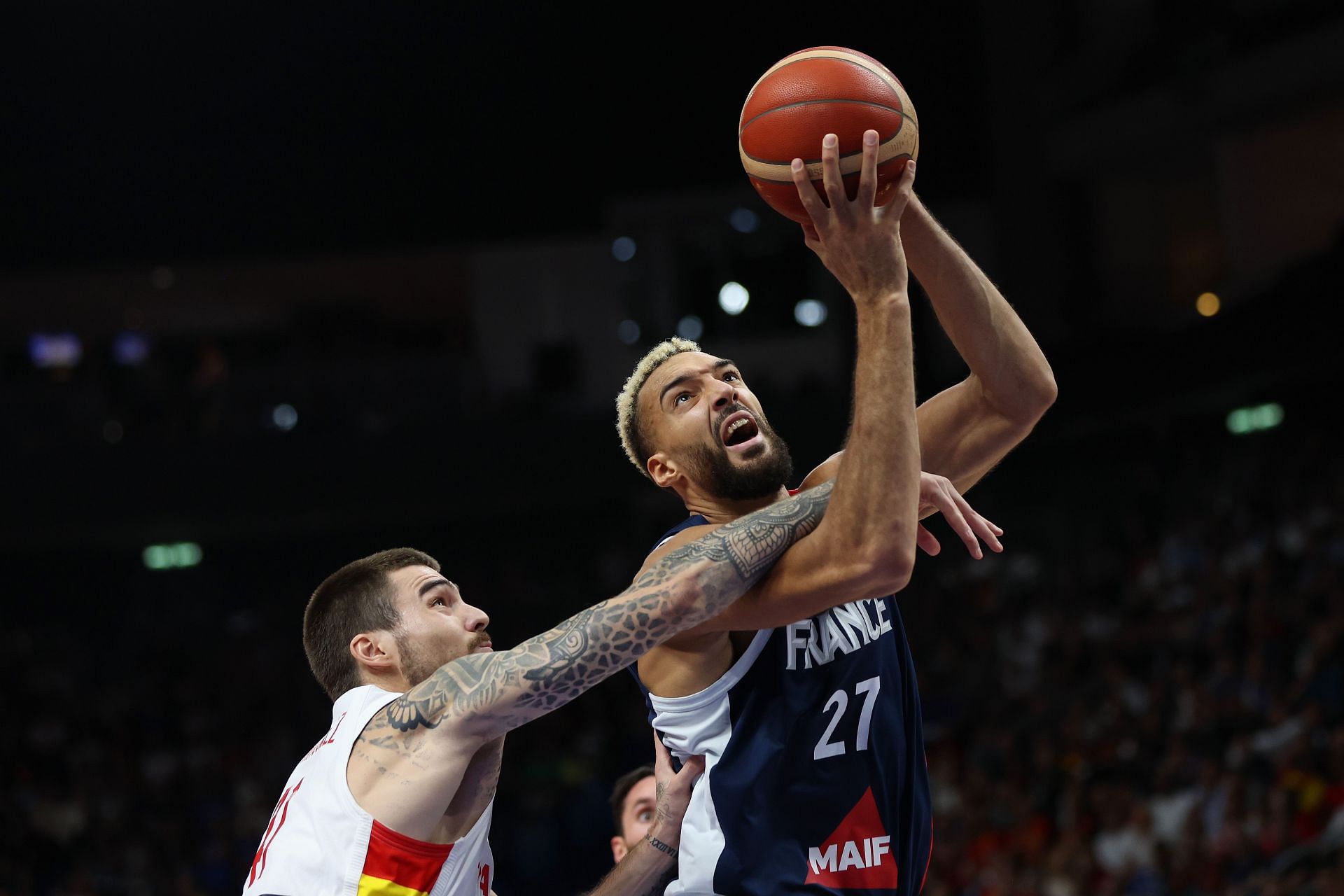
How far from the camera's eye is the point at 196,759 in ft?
46.6

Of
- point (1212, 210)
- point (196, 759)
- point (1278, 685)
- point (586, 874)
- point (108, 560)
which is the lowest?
point (586, 874)

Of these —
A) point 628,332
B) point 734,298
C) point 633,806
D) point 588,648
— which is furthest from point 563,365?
point 588,648

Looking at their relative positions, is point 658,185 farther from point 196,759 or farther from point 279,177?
point 196,759

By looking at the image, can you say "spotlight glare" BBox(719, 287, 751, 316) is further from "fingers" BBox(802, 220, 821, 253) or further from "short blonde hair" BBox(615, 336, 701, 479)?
"fingers" BBox(802, 220, 821, 253)

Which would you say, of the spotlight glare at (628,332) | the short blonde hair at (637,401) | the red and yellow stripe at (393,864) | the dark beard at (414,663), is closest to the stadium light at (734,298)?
the spotlight glare at (628,332)

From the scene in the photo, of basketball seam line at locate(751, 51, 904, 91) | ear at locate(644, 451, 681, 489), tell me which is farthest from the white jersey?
basketball seam line at locate(751, 51, 904, 91)

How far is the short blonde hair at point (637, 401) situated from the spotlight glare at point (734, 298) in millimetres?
16304

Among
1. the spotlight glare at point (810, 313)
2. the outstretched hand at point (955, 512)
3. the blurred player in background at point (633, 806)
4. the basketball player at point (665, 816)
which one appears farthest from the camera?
the spotlight glare at point (810, 313)

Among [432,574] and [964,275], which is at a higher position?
[964,275]

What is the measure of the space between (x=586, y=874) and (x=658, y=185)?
9.43m

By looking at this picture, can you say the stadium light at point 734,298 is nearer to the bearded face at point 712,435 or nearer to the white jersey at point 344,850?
the bearded face at point 712,435

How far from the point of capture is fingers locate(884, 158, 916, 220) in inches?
110

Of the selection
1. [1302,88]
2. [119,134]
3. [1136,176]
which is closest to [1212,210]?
[1136,176]

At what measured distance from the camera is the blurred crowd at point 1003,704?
31.5ft
